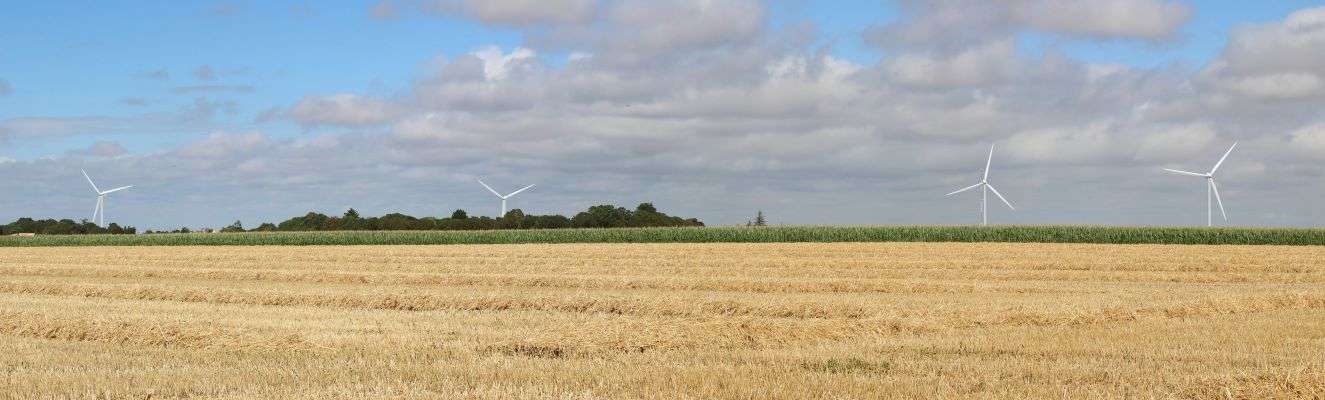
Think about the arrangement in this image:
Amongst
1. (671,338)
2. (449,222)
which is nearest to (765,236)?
(449,222)

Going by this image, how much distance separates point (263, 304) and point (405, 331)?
8811 mm

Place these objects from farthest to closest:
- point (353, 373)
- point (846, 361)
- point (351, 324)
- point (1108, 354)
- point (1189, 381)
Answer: point (351, 324), point (1108, 354), point (846, 361), point (353, 373), point (1189, 381)

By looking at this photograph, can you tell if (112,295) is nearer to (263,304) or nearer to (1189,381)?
(263,304)

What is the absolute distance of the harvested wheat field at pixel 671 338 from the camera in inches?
441

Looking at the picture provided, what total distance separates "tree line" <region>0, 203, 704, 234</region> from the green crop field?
353 inches

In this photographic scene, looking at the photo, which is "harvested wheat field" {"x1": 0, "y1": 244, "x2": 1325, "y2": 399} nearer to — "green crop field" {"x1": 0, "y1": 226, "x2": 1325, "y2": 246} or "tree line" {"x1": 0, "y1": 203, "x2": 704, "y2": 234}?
"green crop field" {"x1": 0, "y1": 226, "x2": 1325, "y2": 246}

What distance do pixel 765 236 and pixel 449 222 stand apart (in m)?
26.5

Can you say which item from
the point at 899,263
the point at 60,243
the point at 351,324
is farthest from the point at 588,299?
the point at 60,243

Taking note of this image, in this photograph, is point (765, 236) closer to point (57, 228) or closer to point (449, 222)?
point (449, 222)

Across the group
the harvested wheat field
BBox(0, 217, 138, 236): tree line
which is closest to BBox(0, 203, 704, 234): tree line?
BBox(0, 217, 138, 236): tree line

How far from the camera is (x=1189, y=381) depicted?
11359 millimetres

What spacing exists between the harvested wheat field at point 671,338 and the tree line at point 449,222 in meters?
46.5

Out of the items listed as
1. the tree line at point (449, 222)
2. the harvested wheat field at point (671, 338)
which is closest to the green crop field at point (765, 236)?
the tree line at point (449, 222)

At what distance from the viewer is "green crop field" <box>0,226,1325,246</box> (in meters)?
61.2
